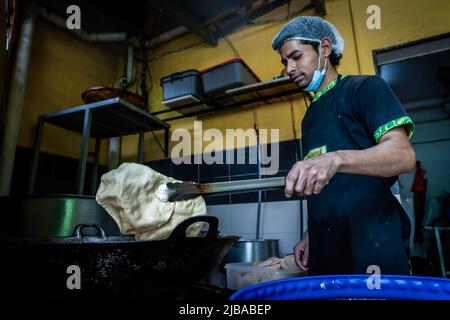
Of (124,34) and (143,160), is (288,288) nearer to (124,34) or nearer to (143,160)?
(143,160)

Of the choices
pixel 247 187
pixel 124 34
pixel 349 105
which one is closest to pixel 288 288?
pixel 247 187

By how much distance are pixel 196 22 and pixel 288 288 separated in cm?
271

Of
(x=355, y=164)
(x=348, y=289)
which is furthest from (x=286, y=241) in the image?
(x=348, y=289)

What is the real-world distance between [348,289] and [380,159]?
0.47 m

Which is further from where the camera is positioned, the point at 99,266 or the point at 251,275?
the point at 251,275

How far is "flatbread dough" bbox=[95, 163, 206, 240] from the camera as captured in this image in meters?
0.88

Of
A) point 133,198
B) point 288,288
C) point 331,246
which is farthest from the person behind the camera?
point 331,246

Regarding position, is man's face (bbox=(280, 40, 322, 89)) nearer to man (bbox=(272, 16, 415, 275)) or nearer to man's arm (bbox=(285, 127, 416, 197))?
man (bbox=(272, 16, 415, 275))

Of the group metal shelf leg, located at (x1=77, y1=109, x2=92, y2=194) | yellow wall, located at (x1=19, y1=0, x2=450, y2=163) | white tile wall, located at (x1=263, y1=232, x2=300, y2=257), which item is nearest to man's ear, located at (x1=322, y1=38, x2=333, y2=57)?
yellow wall, located at (x1=19, y1=0, x2=450, y2=163)

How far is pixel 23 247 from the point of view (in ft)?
1.97

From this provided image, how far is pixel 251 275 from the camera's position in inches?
53.6

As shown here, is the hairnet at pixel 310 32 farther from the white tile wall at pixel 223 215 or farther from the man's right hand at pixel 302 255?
the white tile wall at pixel 223 215

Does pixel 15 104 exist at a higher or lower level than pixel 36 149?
higher

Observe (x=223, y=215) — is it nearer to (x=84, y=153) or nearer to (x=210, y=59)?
(x=84, y=153)
